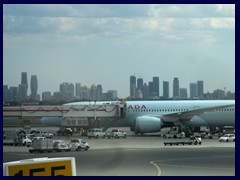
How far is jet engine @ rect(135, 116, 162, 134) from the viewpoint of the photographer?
52094 mm

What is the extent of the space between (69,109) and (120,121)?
28.3 feet

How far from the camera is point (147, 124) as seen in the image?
171 feet

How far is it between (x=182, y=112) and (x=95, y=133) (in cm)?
1137

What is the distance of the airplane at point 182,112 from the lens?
5447 centimetres

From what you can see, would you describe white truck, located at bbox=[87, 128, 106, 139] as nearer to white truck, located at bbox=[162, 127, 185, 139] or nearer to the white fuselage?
the white fuselage

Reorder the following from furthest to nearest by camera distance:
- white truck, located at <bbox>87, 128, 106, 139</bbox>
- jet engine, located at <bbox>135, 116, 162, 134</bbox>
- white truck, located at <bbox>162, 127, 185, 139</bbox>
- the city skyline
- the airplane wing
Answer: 1. the airplane wing
2. jet engine, located at <bbox>135, 116, 162, 134</bbox>
3. white truck, located at <bbox>162, 127, 185, 139</bbox>
4. white truck, located at <bbox>87, 128, 106, 139</bbox>
5. the city skyline

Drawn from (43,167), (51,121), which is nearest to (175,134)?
(51,121)

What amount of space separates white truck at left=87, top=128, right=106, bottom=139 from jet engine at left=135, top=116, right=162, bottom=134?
4235mm

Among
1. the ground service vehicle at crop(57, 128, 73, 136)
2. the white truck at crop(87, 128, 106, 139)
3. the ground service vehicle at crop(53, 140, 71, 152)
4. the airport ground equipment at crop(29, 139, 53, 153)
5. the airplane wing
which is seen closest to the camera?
the airport ground equipment at crop(29, 139, 53, 153)

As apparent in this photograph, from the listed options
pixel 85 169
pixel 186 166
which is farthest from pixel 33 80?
pixel 186 166

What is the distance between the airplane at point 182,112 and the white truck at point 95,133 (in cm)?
440

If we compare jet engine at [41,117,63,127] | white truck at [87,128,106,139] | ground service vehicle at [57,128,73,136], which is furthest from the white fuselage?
jet engine at [41,117,63,127]
